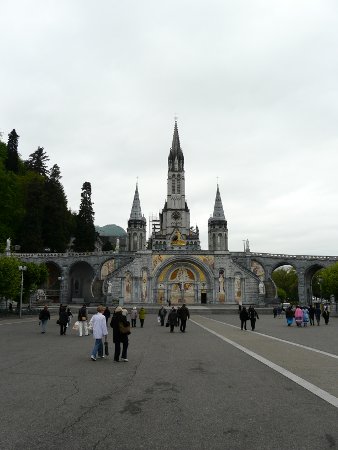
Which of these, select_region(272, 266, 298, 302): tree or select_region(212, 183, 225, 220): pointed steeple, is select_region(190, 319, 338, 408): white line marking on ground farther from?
select_region(272, 266, 298, 302): tree

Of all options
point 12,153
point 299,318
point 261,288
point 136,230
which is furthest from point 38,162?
point 299,318

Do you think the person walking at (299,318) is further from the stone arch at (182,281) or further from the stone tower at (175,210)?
the stone tower at (175,210)

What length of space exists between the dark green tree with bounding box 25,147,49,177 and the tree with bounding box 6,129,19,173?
5.41 metres

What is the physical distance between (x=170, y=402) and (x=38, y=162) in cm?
6912

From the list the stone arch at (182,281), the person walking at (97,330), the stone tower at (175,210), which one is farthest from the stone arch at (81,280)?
the person walking at (97,330)

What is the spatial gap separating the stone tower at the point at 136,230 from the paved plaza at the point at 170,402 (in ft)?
207

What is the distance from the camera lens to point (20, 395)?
662 centimetres

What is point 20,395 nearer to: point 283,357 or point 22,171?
point 283,357

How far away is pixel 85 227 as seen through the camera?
217 ft

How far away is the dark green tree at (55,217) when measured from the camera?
60250 mm

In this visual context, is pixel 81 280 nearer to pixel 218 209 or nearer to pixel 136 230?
pixel 136 230

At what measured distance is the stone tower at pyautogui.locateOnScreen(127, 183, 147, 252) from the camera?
74.4m

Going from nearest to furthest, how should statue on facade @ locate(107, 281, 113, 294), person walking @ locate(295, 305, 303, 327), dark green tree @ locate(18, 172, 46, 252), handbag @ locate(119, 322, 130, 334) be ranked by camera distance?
handbag @ locate(119, 322, 130, 334) < person walking @ locate(295, 305, 303, 327) < statue on facade @ locate(107, 281, 113, 294) < dark green tree @ locate(18, 172, 46, 252)

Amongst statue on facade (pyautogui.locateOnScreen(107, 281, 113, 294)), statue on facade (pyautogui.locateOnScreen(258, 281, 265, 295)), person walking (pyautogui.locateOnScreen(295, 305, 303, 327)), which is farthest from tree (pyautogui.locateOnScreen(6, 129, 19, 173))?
person walking (pyautogui.locateOnScreen(295, 305, 303, 327))
